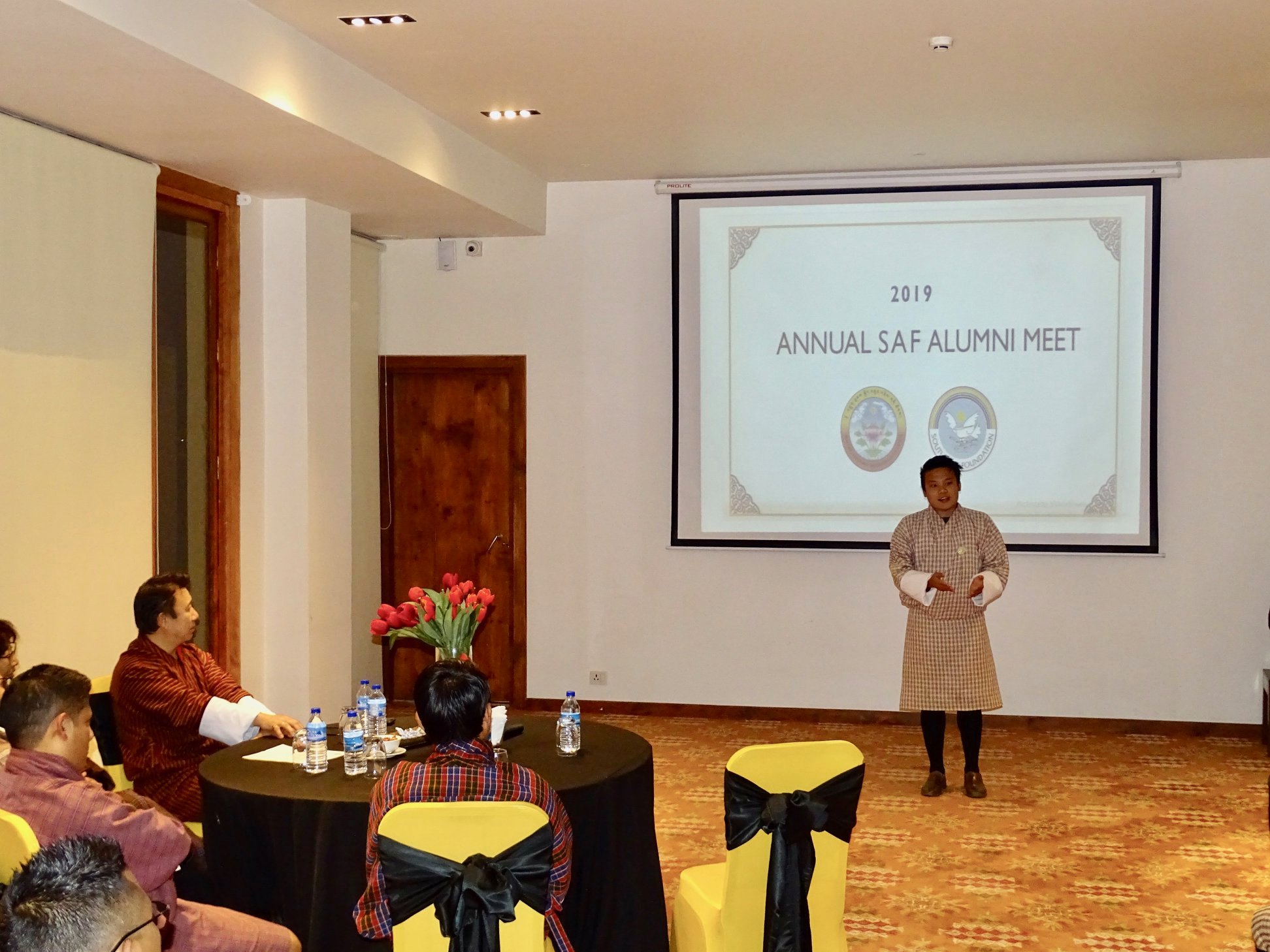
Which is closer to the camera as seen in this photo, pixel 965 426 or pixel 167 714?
pixel 167 714

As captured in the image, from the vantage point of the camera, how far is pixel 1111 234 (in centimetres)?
732

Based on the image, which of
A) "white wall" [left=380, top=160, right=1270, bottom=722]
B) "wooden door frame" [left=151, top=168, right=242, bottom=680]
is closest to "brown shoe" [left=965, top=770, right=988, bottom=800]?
"white wall" [left=380, top=160, right=1270, bottom=722]

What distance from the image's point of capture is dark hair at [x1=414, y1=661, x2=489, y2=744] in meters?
2.85

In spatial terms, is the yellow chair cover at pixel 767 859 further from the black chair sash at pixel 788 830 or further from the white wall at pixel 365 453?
the white wall at pixel 365 453

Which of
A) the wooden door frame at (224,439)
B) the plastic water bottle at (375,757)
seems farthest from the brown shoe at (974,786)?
the wooden door frame at (224,439)

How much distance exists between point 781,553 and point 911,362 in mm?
1388

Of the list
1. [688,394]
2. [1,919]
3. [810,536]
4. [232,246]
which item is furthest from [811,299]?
[1,919]

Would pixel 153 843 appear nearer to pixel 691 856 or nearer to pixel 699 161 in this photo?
pixel 691 856

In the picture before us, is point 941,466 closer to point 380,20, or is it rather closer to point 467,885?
point 380,20

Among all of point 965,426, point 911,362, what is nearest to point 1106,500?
point 965,426

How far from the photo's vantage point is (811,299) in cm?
764

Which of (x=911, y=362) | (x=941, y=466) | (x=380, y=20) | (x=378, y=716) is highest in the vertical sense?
(x=380, y=20)

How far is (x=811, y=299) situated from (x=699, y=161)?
1070 millimetres

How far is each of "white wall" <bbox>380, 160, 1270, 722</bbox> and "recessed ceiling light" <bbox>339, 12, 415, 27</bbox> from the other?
320 cm
